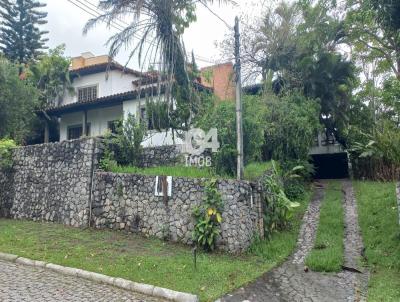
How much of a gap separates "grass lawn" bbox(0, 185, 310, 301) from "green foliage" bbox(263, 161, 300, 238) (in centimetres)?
29

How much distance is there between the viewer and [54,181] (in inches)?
500

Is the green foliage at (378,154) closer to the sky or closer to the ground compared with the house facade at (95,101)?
closer to the ground

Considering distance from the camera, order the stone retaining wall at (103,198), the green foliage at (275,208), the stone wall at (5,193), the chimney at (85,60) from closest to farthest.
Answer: the stone retaining wall at (103,198) → the green foliage at (275,208) → the stone wall at (5,193) → the chimney at (85,60)

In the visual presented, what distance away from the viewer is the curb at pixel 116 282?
6.48 m

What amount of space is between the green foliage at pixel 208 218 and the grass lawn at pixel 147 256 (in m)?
0.34

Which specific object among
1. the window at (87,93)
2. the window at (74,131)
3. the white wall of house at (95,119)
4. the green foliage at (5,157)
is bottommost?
the green foliage at (5,157)

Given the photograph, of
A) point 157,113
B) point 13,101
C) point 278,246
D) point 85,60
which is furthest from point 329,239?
point 85,60

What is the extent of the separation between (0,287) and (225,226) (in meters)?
4.92

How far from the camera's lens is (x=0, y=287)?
22.2 feet

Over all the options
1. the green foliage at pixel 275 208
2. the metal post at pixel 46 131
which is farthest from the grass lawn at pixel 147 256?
the metal post at pixel 46 131

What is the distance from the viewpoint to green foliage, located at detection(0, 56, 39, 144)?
17359 mm

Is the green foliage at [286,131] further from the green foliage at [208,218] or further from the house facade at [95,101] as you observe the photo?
the house facade at [95,101]

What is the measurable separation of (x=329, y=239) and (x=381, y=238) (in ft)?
4.16

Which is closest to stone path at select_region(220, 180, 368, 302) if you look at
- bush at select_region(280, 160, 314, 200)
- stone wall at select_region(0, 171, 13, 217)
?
bush at select_region(280, 160, 314, 200)
